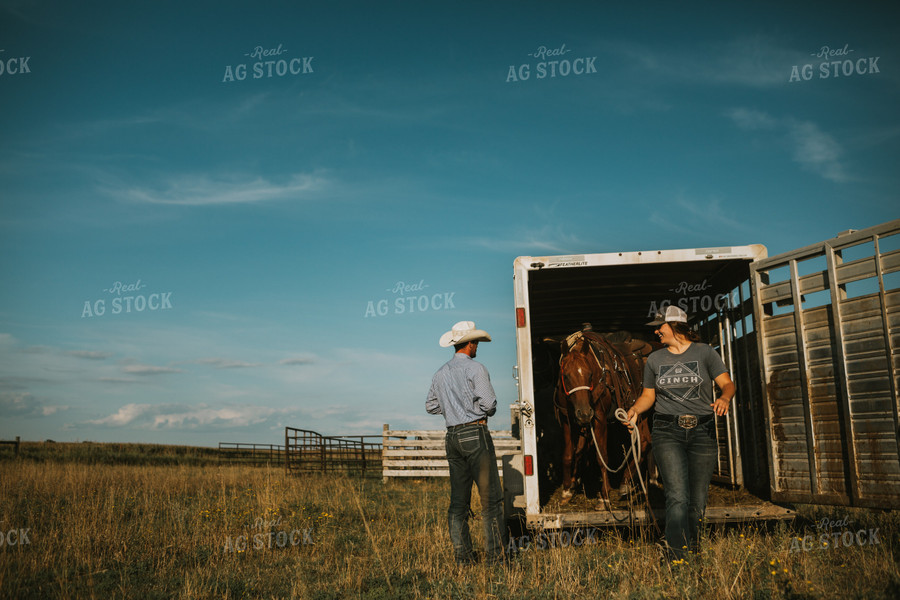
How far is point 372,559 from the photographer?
664 cm

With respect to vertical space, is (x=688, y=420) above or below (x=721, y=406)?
below

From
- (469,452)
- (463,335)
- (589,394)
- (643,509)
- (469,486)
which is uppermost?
(463,335)

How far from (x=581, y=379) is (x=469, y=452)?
2091 mm

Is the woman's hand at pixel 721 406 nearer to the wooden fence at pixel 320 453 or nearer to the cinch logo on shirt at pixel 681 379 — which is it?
the cinch logo on shirt at pixel 681 379

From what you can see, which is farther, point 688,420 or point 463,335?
point 463,335

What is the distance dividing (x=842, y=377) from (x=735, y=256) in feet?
5.36

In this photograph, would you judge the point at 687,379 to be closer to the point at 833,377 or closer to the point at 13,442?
the point at 833,377

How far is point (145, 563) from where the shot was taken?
623 cm

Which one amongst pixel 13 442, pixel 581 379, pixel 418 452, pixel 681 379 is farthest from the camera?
pixel 13 442

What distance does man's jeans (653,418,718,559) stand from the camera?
5082mm

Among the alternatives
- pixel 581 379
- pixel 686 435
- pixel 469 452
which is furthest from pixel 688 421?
pixel 581 379

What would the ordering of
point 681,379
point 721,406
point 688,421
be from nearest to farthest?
1. point 721,406
2. point 688,421
3. point 681,379

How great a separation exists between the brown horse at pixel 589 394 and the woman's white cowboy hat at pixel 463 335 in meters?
1.62

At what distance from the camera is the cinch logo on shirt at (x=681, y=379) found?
5.19 m
